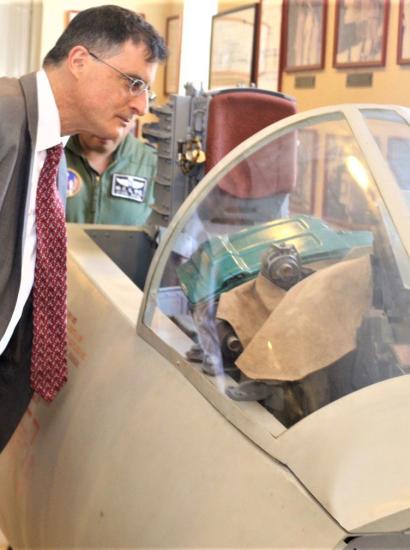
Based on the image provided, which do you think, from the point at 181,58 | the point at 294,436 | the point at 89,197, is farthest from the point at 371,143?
the point at 181,58

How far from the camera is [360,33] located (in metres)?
3.81

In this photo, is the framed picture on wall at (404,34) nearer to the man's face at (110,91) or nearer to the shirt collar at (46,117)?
the man's face at (110,91)

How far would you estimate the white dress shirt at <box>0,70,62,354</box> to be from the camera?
181 centimetres

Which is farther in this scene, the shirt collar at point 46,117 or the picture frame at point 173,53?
the picture frame at point 173,53

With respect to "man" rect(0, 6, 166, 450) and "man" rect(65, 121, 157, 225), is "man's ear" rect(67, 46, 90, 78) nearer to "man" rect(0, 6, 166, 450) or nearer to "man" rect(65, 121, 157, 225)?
"man" rect(0, 6, 166, 450)

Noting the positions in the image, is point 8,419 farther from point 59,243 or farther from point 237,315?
point 237,315

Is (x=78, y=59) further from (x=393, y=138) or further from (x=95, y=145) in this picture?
(x=95, y=145)

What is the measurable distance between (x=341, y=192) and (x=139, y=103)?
1.89ft

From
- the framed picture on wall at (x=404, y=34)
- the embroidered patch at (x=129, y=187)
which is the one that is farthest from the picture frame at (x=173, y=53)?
the embroidered patch at (x=129, y=187)

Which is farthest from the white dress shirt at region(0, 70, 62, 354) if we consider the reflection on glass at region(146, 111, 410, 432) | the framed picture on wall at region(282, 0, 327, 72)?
the framed picture on wall at region(282, 0, 327, 72)

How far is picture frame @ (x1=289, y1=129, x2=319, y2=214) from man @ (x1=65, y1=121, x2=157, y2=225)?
1.69 m

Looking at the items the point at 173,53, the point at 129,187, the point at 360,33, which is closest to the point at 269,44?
the point at 360,33

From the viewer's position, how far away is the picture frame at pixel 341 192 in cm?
143

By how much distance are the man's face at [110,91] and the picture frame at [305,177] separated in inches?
15.7
